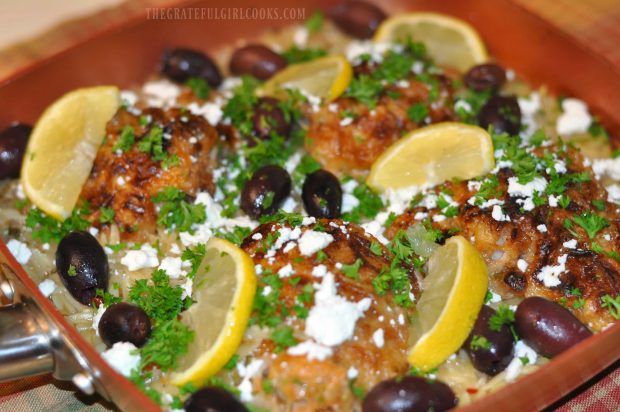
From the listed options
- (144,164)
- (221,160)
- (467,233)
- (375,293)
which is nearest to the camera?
(375,293)

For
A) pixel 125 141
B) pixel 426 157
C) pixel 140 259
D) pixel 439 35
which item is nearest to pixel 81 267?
pixel 140 259

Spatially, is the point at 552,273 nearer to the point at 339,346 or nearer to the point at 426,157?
the point at 426,157

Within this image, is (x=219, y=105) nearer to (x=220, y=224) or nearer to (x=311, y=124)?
(x=311, y=124)

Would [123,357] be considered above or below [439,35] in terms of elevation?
below

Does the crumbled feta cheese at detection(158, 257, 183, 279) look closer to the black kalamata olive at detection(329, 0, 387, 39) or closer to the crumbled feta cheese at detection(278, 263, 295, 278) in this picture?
the crumbled feta cheese at detection(278, 263, 295, 278)

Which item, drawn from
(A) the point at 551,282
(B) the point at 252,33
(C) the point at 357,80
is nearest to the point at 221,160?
(C) the point at 357,80

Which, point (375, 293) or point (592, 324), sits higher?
point (375, 293)

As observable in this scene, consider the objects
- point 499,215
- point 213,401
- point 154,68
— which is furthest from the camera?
point 154,68

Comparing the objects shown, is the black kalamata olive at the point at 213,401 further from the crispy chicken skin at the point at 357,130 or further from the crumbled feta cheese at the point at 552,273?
the crispy chicken skin at the point at 357,130
